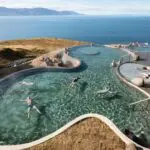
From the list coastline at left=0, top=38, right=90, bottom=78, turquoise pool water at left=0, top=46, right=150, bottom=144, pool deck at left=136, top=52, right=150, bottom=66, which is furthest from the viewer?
pool deck at left=136, top=52, right=150, bottom=66

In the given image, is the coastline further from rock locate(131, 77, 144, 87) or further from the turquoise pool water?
rock locate(131, 77, 144, 87)

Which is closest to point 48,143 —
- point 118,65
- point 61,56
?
point 118,65

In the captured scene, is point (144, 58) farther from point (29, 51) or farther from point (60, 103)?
point (29, 51)

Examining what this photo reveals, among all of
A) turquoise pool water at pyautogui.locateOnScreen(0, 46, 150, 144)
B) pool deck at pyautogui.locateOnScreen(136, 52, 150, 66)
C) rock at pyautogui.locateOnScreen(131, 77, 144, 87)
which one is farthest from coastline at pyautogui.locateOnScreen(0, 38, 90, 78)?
pool deck at pyautogui.locateOnScreen(136, 52, 150, 66)

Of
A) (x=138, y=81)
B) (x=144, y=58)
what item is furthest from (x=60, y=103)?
(x=144, y=58)

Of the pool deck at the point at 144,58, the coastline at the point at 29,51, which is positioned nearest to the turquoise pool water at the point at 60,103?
the coastline at the point at 29,51

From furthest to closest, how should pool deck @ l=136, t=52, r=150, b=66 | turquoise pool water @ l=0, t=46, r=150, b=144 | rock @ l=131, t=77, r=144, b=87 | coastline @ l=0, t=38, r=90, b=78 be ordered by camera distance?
pool deck @ l=136, t=52, r=150, b=66, coastline @ l=0, t=38, r=90, b=78, rock @ l=131, t=77, r=144, b=87, turquoise pool water @ l=0, t=46, r=150, b=144

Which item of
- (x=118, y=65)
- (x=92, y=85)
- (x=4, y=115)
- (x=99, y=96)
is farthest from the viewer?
(x=118, y=65)

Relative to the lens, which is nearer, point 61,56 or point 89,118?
point 89,118

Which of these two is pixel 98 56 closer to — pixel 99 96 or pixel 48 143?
pixel 99 96
